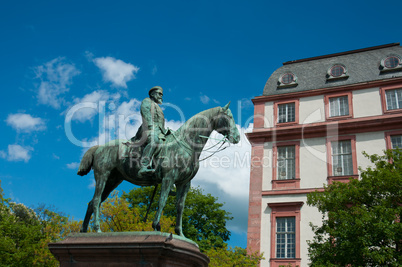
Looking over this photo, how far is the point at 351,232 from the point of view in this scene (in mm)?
17312

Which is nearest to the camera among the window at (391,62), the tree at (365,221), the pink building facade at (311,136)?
the tree at (365,221)

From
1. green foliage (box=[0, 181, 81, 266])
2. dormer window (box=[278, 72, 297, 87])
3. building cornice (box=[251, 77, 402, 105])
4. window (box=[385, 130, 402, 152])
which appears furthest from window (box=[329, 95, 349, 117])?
green foliage (box=[0, 181, 81, 266])

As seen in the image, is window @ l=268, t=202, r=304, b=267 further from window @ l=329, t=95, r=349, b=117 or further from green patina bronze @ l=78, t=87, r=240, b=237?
green patina bronze @ l=78, t=87, r=240, b=237

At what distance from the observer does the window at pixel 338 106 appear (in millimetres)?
29161

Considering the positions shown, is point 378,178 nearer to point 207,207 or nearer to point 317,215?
point 317,215

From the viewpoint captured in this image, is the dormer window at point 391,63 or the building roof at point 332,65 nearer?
the dormer window at point 391,63

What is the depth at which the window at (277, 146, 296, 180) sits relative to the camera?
93.1ft

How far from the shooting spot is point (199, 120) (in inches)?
352

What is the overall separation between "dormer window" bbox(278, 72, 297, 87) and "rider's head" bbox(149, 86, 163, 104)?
2410 cm

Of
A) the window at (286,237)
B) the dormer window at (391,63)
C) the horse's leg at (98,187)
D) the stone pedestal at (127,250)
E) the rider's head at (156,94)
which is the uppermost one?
the dormer window at (391,63)

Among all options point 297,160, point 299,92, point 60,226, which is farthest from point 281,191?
point 60,226

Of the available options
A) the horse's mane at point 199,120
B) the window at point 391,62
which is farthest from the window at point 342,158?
the horse's mane at point 199,120

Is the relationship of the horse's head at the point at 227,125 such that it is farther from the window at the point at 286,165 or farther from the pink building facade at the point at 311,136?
the window at the point at 286,165

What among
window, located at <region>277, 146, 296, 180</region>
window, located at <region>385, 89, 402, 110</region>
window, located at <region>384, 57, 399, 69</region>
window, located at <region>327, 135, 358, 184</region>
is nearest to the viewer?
window, located at <region>327, 135, 358, 184</region>
